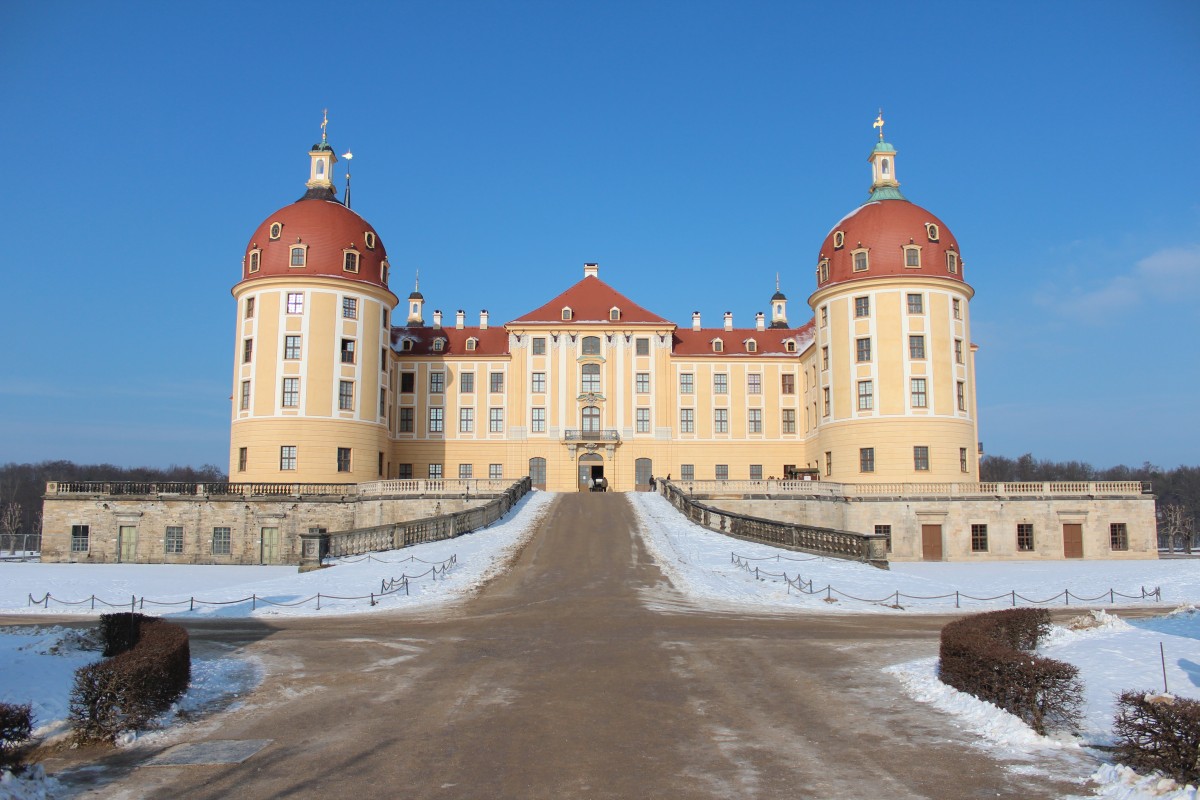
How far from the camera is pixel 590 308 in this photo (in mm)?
59875

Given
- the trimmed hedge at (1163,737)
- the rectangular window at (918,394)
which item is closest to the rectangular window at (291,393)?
the rectangular window at (918,394)

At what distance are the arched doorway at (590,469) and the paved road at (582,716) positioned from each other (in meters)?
37.2

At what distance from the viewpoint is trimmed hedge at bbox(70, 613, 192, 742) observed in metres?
10.5

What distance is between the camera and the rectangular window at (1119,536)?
46.5 meters

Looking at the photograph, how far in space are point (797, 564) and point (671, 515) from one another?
11.6 metres

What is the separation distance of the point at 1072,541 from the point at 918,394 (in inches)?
428

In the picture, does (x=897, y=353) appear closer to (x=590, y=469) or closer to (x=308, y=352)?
(x=590, y=469)

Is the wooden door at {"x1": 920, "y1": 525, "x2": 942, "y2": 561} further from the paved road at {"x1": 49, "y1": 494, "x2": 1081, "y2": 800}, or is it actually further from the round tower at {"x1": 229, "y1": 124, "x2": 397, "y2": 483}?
the round tower at {"x1": 229, "y1": 124, "x2": 397, "y2": 483}

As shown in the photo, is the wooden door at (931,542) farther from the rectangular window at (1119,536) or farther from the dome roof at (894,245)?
the dome roof at (894,245)

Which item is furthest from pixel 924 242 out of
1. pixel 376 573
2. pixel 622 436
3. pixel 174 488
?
pixel 174 488

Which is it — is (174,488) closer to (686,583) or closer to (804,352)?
(686,583)

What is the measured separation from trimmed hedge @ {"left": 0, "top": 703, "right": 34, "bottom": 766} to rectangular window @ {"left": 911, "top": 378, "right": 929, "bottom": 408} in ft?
154

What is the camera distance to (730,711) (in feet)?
38.7

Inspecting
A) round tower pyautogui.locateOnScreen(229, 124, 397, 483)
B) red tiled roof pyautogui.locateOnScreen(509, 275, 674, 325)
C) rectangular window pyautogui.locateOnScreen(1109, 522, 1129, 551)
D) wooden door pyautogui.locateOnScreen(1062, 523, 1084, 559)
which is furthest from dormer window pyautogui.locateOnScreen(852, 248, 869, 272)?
round tower pyautogui.locateOnScreen(229, 124, 397, 483)
